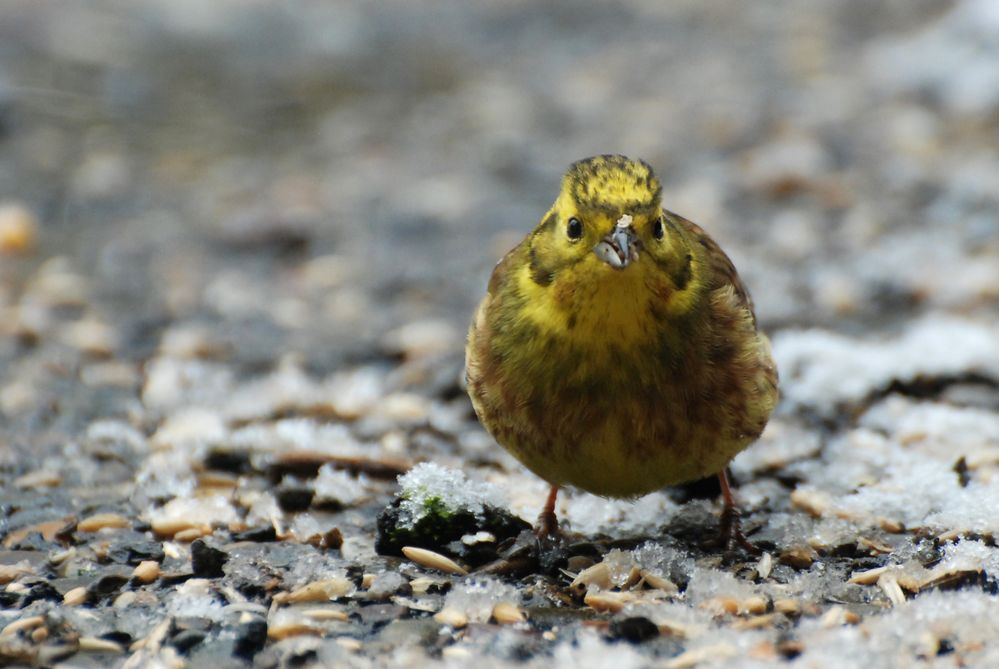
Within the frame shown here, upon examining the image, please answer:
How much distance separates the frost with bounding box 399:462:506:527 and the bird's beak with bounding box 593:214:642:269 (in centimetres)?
81

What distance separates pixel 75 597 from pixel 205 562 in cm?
32

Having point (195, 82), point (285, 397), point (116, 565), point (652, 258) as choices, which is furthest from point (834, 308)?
point (195, 82)

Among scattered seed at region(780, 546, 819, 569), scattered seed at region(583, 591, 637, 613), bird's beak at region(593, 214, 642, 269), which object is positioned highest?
bird's beak at region(593, 214, 642, 269)

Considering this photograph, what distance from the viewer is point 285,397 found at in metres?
4.99

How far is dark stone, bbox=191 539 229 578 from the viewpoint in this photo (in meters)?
3.43

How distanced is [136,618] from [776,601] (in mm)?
1489

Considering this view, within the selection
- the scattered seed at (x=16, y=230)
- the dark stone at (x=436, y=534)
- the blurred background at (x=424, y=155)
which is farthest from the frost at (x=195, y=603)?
the scattered seed at (x=16, y=230)

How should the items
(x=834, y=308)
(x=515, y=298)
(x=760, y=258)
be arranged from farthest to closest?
(x=760, y=258) < (x=834, y=308) < (x=515, y=298)

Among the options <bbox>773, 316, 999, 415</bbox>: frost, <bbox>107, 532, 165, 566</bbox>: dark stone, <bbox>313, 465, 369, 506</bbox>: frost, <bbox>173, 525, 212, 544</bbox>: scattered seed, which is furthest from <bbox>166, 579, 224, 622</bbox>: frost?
<bbox>773, 316, 999, 415</bbox>: frost

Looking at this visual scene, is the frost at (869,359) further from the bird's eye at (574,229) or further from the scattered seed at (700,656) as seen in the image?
the scattered seed at (700,656)

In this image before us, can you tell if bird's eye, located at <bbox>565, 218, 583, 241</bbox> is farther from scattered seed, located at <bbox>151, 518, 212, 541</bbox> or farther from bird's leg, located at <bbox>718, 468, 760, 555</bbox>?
scattered seed, located at <bbox>151, 518, 212, 541</bbox>

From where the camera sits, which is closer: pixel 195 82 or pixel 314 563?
pixel 314 563

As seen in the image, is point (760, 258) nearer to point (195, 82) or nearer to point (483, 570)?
point (483, 570)

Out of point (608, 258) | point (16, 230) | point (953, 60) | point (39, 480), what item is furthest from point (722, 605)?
point (953, 60)
